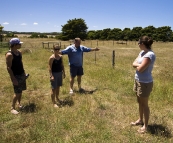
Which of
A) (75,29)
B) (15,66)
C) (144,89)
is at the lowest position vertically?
(144,89)

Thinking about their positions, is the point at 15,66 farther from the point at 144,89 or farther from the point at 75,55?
the point at 144,89

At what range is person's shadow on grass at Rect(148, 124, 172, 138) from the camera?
3.80 m

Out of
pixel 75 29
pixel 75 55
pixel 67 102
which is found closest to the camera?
pixel 67 102

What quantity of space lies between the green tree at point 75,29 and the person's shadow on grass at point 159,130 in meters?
45.4

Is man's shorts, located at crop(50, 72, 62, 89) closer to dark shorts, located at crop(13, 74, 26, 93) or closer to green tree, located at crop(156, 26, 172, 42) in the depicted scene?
dark shorts, located at crop(13, 74, 26, 93)

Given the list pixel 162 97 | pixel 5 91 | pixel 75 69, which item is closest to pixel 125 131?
pixel 162 97

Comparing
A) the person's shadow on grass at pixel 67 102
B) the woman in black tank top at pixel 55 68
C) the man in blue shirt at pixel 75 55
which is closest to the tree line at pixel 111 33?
the man in blue shirt at pixel 75 55

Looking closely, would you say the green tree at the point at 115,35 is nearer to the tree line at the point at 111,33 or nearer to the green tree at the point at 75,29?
the tree line at the point at 111,33

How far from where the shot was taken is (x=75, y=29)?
50281mm

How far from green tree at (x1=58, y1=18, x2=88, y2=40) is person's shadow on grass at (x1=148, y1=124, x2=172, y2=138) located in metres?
45.4

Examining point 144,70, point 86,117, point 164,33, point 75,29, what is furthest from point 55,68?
point 164,33

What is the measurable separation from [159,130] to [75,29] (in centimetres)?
4816

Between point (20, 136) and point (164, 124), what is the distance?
10.0ft

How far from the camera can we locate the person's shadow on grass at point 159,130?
3.80m
